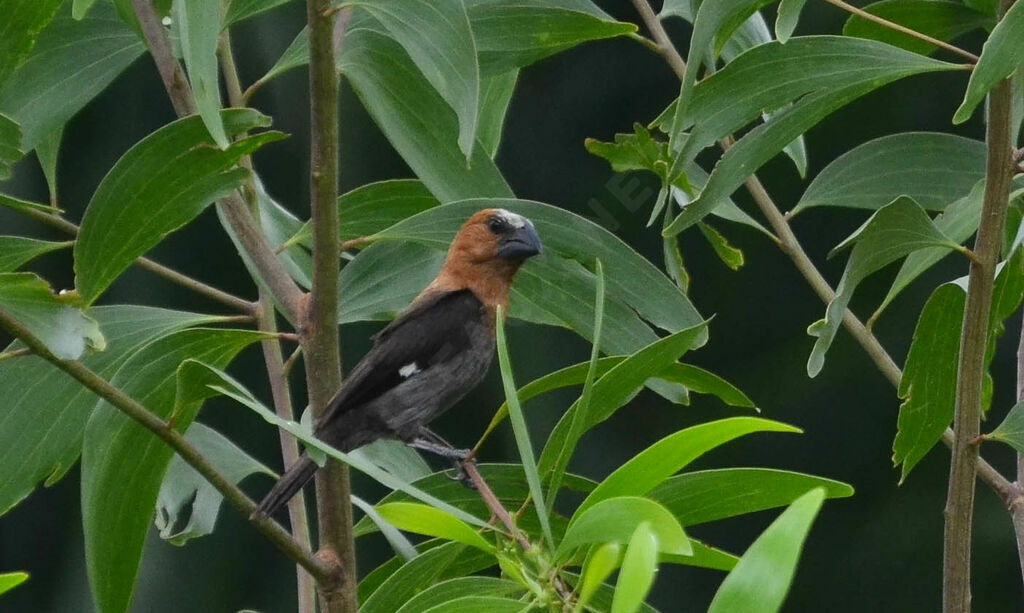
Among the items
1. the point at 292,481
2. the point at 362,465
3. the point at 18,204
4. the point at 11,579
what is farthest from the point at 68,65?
the point at 11,579

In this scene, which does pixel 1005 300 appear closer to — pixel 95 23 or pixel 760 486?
pixel 760 486

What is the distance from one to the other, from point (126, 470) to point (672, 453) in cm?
57

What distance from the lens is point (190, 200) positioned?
1032mm

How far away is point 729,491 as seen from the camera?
2.81 feet

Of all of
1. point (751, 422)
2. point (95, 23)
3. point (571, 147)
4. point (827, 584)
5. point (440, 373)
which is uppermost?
point (95, 23)

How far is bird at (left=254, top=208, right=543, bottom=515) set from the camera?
1.39m

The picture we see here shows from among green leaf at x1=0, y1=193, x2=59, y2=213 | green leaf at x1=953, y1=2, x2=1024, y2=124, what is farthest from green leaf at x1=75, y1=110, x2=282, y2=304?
green leaf at x1=953, y1=2, x2=1024, y2=124

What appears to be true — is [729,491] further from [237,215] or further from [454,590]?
[237,215]

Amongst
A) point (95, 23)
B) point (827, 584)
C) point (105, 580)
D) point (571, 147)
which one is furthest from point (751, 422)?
point (827, 584)

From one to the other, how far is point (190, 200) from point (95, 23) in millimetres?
317

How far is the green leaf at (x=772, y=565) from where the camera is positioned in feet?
1.63

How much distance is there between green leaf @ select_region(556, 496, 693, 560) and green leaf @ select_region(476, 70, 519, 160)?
73 centimetres

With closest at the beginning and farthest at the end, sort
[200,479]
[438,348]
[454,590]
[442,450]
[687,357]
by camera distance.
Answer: [454,590] → [200,479] → [442,450] → [438,348] → [687,357]

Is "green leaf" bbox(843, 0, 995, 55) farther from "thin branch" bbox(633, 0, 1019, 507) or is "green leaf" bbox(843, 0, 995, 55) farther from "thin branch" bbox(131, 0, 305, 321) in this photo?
"thin branch" bbox(131, 0, 305, 321)
